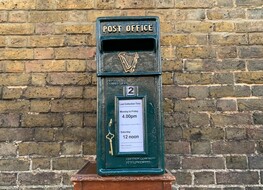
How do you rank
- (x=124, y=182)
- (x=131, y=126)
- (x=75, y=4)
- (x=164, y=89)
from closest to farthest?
(x=124, y=182) < (x=131, y=126) < (x=164, y=89) < (x=75, y=4)

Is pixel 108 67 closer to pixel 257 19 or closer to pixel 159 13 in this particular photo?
pixel 159 13

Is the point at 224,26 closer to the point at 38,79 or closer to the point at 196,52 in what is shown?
the point at 196,52

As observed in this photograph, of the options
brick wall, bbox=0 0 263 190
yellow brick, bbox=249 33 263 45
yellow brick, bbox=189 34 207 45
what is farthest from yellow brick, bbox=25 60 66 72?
yellow brick, bbox=249 33 263 45

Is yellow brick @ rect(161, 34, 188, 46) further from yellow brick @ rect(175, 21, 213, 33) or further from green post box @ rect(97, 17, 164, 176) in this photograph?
green post box @ rect(97, 17, 164, 176)

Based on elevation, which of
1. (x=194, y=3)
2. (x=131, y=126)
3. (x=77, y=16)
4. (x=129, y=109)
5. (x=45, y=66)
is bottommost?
(x=131, y=126)

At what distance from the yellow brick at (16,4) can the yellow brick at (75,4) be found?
0.91 ft

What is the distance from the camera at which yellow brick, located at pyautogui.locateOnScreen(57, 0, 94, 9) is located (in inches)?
138

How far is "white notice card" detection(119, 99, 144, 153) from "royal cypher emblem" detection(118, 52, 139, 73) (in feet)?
0.70

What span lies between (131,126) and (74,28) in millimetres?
1532

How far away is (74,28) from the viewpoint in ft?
11.4

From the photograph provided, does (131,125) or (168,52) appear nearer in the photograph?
(131,125)

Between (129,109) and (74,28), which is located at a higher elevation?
(74,28)

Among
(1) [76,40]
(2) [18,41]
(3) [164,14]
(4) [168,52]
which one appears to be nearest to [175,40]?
(4) [168,52]

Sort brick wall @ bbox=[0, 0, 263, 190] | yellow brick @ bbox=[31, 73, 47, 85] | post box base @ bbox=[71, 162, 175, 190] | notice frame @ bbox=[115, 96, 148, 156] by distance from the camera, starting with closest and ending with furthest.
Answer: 1. post box base @ bbox=[71, 162, 175, 190]
2. notice frame @ bbox=[115, 96, 148, 156]
3. brick wall @ bbox=[0, 0, 263, 190]
4. yellow brick @ bbox=[31, 73, 47, 85]
